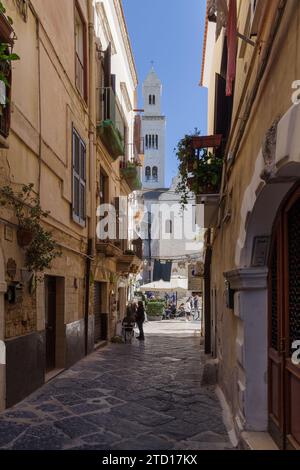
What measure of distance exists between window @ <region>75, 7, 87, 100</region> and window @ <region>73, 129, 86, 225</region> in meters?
1.46

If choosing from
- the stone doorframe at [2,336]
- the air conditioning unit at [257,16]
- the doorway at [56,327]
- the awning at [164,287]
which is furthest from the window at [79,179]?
the awning at [164,287]

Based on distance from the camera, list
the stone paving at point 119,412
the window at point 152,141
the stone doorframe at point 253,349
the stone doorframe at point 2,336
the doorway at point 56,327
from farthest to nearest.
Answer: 1. the window at point 152,141
2. the doorway at point 56,327
3. the stone doorframe at point 2,336
4. the stone paving at point 119,412
5. the stone doorframe at point 253,349

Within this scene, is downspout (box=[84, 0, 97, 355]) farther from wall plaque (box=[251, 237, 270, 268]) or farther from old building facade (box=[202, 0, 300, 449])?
wall plaque (box=[251, 237, 270, 268])

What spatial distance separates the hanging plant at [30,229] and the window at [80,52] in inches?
213

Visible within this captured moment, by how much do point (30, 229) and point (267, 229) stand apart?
3675 millimetres

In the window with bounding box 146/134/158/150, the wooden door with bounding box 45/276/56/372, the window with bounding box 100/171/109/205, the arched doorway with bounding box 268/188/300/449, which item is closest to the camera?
the arched doorway with bounding box 268/188/300/449

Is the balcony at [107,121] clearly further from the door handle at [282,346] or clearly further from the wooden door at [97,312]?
the door handle at [282,346]

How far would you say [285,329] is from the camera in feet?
15.2

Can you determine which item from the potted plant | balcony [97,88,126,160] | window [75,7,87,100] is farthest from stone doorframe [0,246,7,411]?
the potted plant

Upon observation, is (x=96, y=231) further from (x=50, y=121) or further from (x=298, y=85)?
(x=298, y=85)

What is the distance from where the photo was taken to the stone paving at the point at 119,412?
223 inches

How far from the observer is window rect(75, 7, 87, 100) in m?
12.5
